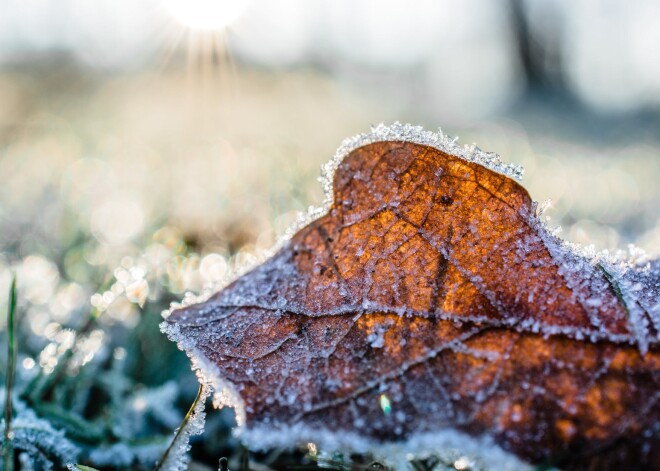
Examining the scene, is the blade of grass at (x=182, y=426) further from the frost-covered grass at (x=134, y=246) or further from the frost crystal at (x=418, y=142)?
the frost crystal at (x=418, y=142)

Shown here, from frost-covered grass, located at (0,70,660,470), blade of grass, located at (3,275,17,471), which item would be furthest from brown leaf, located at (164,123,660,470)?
blade of grass, located at (3,275,17,471)

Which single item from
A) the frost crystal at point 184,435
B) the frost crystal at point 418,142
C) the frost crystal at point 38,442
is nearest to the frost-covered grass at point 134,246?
the frost crystal at point 38,442

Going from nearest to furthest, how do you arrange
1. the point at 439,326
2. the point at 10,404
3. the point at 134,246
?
the point at 439,326 < the point at 10,404 < the point at 134,246

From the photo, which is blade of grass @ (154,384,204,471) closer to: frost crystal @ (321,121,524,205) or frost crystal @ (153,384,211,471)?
frost crystal @ (153,384,211,471)

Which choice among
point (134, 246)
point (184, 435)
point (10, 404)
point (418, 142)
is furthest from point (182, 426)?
point (134, 246)

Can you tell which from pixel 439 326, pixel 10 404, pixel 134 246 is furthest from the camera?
pixel 134 246

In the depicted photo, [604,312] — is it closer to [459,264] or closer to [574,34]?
[459,264]

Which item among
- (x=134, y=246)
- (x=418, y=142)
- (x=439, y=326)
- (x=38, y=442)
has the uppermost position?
(x=134, y=246)

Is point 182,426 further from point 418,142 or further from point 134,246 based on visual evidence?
point 134,246
